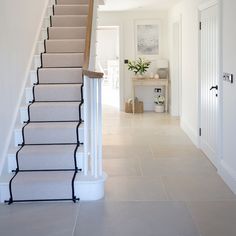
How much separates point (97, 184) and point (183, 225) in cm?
97

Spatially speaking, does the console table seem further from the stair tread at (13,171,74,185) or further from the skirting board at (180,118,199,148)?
the stair tread at (13,171,74,185)

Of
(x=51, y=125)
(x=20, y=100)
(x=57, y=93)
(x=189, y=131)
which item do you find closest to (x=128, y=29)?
(x=189, y=131)

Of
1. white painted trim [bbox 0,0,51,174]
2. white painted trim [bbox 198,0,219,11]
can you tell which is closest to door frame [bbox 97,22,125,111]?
white painted trim [bbox 0,0,51,174]

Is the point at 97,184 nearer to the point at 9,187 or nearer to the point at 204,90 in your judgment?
the point at 9,187

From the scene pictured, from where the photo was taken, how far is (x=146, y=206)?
3.69 m

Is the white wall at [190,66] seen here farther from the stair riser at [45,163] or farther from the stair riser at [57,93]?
the stair riser at [45,163]

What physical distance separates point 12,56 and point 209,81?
258 centimetres

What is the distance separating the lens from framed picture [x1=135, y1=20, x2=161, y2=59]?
9883mm

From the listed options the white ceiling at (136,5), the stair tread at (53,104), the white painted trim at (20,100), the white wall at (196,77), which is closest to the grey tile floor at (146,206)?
the white wall at (196,77)

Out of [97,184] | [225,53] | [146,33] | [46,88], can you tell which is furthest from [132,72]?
[97,184]

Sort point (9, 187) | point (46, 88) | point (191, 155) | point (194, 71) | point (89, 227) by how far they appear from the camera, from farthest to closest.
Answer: point (194, 71)
point (191, 155)
point (46, 88)
point (9, 187)
point (89, 227)

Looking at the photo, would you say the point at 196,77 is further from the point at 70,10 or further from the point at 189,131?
the point at 70,10

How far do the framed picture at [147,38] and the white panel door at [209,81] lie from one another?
13.8ft

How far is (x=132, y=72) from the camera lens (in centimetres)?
1001
